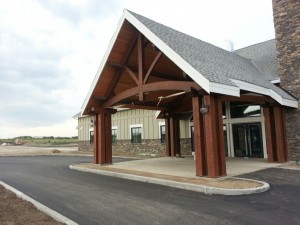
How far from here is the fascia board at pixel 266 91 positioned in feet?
36.5

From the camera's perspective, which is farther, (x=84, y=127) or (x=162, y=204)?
(x=84, y=127)

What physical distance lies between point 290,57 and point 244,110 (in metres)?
4.28

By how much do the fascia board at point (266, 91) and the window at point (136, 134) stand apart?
47.7 ft

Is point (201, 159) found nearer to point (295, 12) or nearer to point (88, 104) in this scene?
point (88, 104)

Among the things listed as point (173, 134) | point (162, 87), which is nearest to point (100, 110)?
point (162, 87)

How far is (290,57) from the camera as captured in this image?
15.1 metres

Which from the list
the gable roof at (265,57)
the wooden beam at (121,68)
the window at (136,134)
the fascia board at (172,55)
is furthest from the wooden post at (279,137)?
the window at (136,134)

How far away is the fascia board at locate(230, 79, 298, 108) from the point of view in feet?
36.5

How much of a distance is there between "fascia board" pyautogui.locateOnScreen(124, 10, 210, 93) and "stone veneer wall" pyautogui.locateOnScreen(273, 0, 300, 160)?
764 centimetres

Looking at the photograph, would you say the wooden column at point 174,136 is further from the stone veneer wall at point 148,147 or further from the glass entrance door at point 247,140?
the glass entrance door at point 247,140

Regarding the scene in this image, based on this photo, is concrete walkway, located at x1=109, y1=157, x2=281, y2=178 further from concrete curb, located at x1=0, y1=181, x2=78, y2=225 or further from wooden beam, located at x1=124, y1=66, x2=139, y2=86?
concrete curb, located at x1=0, y1=181, x2=78, y2=225

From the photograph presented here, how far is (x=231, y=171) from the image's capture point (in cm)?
1191

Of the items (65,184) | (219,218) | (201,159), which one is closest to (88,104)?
(65,184)

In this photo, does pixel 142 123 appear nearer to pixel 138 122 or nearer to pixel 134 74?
pixel 138 122
